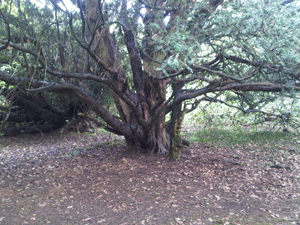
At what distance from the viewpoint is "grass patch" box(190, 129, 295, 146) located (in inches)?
339

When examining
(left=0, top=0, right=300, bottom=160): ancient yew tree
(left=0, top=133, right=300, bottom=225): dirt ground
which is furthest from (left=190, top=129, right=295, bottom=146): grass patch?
(left=0, top=0, right=300, bottom=160): ancient yew tree

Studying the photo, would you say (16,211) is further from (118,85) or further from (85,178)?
(118,85)

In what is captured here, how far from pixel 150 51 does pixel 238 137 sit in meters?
4.65

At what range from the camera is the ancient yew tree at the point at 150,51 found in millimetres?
5004

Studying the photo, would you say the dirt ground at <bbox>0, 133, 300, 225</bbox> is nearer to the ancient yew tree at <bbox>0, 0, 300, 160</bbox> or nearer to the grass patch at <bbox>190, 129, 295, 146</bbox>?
the grass patch at <bbox>190, 129, 295, 146</bbox>

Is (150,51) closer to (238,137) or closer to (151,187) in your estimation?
(151,187)

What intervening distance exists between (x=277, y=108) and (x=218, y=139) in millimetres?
2127

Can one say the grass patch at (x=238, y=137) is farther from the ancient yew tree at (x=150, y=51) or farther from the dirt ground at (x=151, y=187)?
the ancient yew tree at (x=150, y=51)

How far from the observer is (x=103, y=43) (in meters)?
6.84

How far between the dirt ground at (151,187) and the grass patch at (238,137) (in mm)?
740

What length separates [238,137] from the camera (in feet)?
30.7

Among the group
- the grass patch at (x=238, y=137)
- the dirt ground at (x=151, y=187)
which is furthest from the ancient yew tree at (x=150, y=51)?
the grass patch at (x=238, y=137)

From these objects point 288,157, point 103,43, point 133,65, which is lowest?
point 288,157

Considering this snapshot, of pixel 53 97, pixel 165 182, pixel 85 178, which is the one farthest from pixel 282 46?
pixel 53 97
